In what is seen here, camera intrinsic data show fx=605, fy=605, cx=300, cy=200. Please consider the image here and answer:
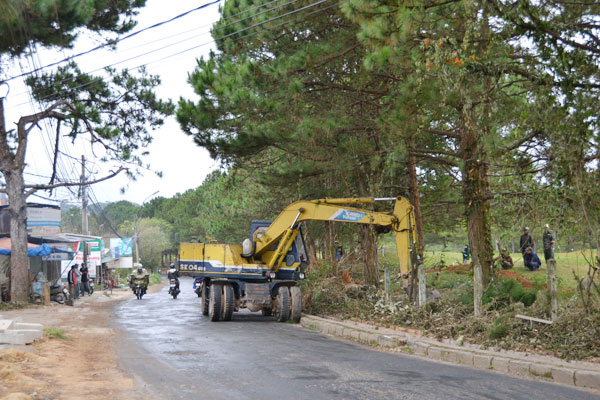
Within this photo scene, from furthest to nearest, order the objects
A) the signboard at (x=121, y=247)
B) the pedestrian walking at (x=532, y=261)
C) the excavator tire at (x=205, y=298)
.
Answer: the signboard at (x=121, y=247) → the pedestrian walking at (x=532, y=261) → the excavator tire at (x=205, y=298)

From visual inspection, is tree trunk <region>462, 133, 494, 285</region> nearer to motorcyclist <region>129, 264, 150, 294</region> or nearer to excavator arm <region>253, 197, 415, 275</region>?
excavator arm <region>253, 197, 415, 275</region>

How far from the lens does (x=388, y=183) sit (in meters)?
19.2

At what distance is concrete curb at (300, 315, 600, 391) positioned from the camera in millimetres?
8438

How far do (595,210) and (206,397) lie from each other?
6.63 metres

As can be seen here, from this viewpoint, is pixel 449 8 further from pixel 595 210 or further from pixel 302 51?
pixel 302 51

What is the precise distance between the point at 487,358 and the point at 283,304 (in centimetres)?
834

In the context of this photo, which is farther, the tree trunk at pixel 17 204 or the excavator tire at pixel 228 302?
the tree trunk at pixel 17 204

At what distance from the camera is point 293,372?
29.1 ft

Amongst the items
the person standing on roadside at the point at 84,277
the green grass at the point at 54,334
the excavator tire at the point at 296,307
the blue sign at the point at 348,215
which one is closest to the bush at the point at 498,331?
the blue sign at the point at 348,215

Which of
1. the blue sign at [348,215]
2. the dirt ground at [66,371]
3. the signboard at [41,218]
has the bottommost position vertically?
the dirt ground at [66,371]

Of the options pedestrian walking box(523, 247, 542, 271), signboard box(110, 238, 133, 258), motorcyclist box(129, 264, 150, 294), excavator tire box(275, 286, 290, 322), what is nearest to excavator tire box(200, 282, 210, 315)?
excavator tire box(275, 286, 290, 322)

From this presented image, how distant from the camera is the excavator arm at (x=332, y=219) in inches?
605

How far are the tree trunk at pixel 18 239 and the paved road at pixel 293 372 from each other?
12.8 m

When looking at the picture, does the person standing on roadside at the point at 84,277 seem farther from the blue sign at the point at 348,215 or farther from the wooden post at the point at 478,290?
the wooden post at the point at 478,290
